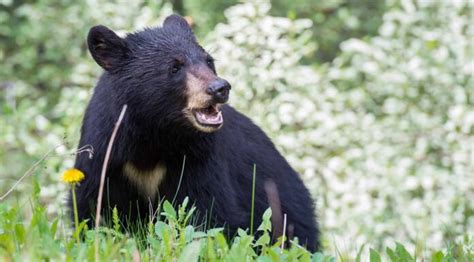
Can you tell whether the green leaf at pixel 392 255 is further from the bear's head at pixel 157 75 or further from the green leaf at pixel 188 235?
the bear's head at pixel 157 75

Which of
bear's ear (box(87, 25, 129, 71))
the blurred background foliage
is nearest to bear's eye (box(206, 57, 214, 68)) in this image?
bear's ear (box(87, 25, 129, 71))

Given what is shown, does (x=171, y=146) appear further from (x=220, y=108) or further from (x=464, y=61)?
(x=464, y=61)

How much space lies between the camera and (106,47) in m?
5.72

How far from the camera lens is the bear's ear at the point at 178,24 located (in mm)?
6034

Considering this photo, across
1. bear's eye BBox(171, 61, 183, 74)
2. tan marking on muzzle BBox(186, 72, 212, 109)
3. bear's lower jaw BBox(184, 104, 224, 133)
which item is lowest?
bear's lower jaw BBox(184, 104, 224, 133)

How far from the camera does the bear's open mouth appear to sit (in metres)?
5.47

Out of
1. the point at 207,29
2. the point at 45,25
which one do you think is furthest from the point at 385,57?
the point at 45,25

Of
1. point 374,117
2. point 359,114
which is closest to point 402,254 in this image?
point 359,114

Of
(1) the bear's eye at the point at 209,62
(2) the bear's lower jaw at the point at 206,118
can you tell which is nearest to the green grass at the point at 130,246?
(2) the bear's lower jaw at the point at 206,118

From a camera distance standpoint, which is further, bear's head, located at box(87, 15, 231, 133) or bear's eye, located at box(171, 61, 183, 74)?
bear's eye, located at box(171, 61, 183, 74)

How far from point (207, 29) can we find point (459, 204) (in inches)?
146

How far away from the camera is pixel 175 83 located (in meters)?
5.66

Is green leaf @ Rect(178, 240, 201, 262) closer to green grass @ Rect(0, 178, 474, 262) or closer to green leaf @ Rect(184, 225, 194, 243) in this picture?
green grass @ Rect(0, 178, 474, 262)

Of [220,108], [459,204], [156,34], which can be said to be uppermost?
[156,34]
